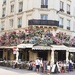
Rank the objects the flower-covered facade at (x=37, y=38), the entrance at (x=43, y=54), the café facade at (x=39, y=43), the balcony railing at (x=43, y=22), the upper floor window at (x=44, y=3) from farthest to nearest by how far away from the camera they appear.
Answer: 1. the upper floor window at (x=44, y=3)
2. the entrance at (x=43, y=54)
3. the balcony railing at (x=43, y=22)
4. the flower-covered facade at (x=37, y=38)
5. the café facade at (x=39, y=43)

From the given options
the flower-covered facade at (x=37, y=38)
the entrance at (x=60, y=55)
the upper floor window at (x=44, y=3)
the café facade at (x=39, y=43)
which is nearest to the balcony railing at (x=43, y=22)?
the café facade at (x=39, y=43)

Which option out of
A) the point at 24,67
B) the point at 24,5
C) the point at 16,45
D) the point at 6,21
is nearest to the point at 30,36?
the point at 16,45

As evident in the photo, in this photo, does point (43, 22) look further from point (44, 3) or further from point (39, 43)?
point (39, 43)

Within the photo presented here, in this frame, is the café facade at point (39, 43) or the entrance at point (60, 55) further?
the entrance at point (60, 55)

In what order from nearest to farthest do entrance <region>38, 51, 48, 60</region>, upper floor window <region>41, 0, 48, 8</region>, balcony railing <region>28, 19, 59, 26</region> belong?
1. balcony railing <region>28, 19, 59, 26</region>
2. entrance <region>38, 51, 48, 60</region>
3. upper floor window <region>41, 0, 48, 8</region>

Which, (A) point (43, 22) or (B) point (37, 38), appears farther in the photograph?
(A) point (43, 22)

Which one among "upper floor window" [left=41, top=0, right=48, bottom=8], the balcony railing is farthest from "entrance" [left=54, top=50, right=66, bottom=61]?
"upper floor window" [left=41, top=0, right=48, bottom=8]

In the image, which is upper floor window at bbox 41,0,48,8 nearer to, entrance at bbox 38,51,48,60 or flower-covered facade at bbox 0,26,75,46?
flower-covered facade at bbox 0,26,75,46

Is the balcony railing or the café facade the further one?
the balcony railing

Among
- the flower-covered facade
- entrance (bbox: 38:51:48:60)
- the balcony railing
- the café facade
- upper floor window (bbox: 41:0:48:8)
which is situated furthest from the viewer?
upper floor window (bbox: 41:0:48:8)

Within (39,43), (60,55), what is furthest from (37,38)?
(60,55)

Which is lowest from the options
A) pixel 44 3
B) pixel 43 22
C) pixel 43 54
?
pixel 43 54

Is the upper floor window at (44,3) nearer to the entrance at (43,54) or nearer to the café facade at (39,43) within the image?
the café facade at (39,43)

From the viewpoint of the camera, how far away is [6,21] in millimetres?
36312
